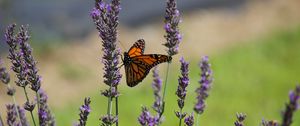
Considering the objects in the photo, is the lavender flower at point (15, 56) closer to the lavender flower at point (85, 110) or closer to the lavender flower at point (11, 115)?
the lavender flower at point (11, 115)

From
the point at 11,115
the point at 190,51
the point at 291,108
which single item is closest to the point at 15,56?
the point at 11,115

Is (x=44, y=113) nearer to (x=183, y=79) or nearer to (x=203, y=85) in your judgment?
(x=183, y=79)

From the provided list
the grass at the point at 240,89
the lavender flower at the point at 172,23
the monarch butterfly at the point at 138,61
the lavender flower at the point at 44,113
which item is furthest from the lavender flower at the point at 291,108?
the grass at the point at 240,89

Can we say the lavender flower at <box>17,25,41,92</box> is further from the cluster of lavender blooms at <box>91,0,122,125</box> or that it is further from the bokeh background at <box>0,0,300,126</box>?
the bokeh background at <box>0,0,300,126</box>

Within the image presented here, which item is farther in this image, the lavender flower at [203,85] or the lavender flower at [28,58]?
the lavender flower at [203,85]

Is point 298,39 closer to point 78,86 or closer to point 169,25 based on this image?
point 78,86
